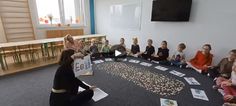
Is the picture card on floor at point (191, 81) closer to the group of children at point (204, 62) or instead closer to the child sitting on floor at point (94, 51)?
the group of children at point (204, 62)

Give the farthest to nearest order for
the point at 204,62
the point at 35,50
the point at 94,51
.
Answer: the point at 35,50, the point at 94,51, the point at 204,62

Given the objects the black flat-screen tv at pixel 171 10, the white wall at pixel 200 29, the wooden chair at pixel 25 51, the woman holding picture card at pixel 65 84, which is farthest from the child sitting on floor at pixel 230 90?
the wooden chair at pixel 25 51

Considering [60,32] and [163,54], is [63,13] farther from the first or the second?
[163,54]

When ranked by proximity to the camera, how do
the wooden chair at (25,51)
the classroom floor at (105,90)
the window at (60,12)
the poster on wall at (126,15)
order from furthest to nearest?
the window at (60,12) < the poster on wall at (126,15) < the wooden chair at (25,51) < the classroom floor at (105,90)

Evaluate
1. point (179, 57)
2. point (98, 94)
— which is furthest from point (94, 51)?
point (179, 57)

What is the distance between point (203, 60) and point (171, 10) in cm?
144

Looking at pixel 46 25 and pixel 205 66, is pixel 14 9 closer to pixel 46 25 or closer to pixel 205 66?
pixel 46 25

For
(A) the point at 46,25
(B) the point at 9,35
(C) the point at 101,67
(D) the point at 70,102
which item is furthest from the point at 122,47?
(B) the point at 9,35

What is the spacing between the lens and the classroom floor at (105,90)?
190cm

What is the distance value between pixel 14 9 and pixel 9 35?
0.79 metres

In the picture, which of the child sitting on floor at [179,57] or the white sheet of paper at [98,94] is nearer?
the white sheet of paper at [98,94]

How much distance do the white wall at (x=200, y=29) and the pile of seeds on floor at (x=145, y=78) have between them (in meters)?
1.35

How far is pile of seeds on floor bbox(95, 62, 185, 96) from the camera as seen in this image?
7.32 ft

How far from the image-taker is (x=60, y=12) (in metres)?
A: 5.24
